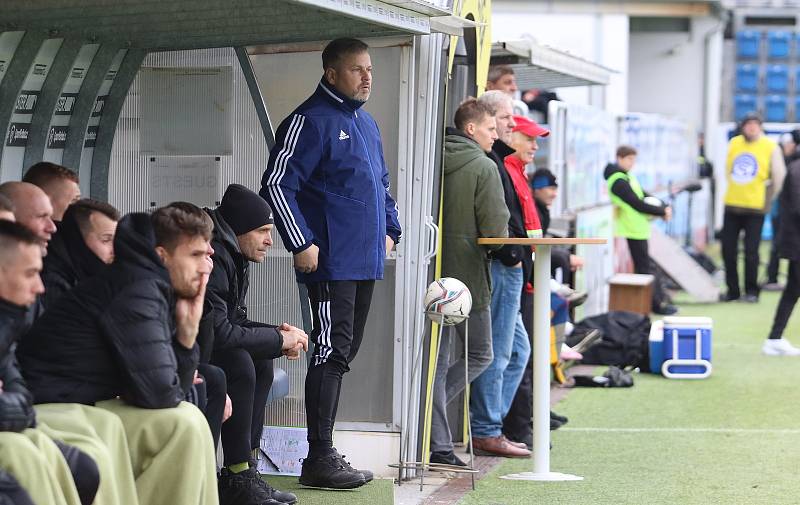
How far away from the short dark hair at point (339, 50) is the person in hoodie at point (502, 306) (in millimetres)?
1251

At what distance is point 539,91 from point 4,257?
10.4 metres

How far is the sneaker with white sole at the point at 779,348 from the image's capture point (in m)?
10.9

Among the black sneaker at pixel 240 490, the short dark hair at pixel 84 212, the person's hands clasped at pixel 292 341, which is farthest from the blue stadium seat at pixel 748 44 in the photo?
the short dark hair at pixel 84 212

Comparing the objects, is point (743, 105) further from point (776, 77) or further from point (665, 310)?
point (665, 310)

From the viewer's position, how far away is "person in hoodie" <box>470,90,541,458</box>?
6.91 meters

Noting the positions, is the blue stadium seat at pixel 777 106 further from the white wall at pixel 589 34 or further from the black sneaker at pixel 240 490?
the black sneaker at pixel 240 490

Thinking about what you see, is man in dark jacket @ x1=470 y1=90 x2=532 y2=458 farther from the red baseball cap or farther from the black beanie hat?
the black beanie hat

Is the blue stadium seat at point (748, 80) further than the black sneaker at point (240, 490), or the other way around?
the blue stadium seat at point (748, 80)

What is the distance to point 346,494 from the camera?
223 inches

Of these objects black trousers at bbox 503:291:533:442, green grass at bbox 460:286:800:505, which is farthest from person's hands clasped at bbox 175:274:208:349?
black trousers at bbox 503:291:533:442

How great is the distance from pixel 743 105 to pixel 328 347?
998 inches

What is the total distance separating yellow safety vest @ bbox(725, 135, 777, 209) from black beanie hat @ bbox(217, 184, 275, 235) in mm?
10475

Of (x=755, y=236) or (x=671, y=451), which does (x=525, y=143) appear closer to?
(x=671, y=451)

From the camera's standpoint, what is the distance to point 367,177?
563 cm
